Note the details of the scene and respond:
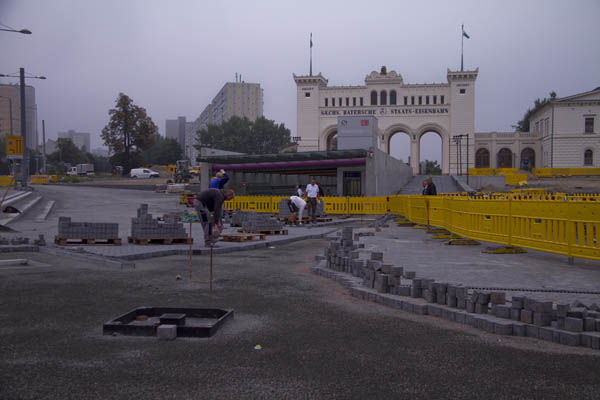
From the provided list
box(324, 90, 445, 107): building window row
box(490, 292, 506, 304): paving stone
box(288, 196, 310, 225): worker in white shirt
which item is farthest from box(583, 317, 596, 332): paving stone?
box(324, 90, 445, 107): building window row

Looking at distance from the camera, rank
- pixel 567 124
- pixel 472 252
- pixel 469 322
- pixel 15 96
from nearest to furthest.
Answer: pixel 469 322 → pixel 472 252 → pixel 567 124 → pixel 15 96

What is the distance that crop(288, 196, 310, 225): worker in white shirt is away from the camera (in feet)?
70.0

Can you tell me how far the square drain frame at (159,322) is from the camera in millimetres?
5453

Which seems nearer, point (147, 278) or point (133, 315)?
point (133, 315)

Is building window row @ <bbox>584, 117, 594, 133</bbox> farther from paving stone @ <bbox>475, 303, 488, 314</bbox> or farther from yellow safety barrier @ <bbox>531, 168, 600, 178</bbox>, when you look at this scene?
paving stone @ <bbox>475, 303, 488, 314</bbox>

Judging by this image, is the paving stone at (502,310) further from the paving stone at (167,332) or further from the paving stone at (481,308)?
the paving stone at (167,332)

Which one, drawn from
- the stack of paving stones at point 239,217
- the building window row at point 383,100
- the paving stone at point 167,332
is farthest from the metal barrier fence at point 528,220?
the building window row at point 383,100

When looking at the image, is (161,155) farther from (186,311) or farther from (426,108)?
(186,311)

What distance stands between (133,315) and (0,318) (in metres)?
1.68

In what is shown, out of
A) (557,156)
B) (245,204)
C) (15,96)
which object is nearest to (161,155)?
(15,96)

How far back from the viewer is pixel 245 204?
30.5 meters

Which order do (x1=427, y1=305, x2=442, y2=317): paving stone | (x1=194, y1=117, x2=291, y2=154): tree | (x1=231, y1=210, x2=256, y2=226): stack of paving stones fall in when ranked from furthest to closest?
(x1=194, y1=117, x2=291, y2=154): tree, (x1=231, y1=210, x2=256, y2=226): stack of paving stones, (x1=427, y1=305, x2=442, y2=317): paving stone

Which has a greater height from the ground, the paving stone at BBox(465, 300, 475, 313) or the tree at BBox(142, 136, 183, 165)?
the tree at BBox(142, 136, 183, 165)

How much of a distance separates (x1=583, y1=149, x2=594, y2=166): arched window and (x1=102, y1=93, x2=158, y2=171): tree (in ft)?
211
